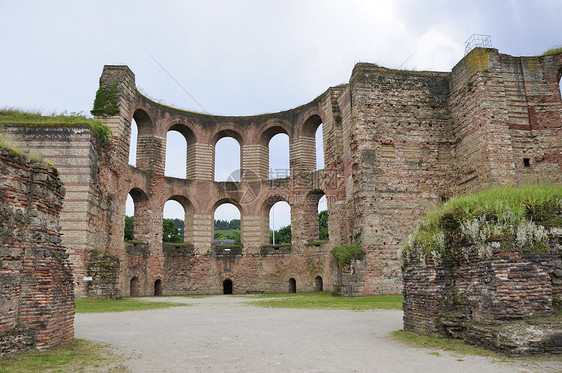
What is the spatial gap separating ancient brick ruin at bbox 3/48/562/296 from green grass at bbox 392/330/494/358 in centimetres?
1025

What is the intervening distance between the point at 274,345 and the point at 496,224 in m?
4.10

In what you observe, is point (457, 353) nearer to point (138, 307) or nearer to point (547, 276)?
point (547, 276)

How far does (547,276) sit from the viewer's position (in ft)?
20.5

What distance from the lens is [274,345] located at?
7.31m

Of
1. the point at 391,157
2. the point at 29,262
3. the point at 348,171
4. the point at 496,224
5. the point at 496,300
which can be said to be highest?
the point at 391,157

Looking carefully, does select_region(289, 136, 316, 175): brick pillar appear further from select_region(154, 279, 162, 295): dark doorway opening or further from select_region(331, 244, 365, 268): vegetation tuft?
select_region(154, 279, 162, 295): dark doorway opening

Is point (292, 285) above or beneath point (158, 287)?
beneath

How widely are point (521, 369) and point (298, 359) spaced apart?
283 cm

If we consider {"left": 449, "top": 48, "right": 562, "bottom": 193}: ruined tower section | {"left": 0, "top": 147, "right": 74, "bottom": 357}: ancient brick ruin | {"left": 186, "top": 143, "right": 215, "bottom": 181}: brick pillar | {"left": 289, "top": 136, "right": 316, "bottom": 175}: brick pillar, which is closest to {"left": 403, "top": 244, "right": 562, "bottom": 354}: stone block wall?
{"left": 0, "top": 147, "right": 74, "bottom": 357}: ancient brick ruin

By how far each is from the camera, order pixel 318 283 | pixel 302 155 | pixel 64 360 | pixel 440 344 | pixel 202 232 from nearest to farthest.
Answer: pixel 64 360 → pixel 440 344 → pixel 318 283 → pixel 202 232 → pixel 302 155

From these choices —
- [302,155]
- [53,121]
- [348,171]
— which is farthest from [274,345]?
[302,155]

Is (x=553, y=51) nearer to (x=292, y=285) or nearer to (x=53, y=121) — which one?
(x=292, y=285)

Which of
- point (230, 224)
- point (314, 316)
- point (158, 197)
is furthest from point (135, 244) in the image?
point (230, 224)

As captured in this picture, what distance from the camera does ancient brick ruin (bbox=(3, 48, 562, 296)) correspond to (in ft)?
59.2
